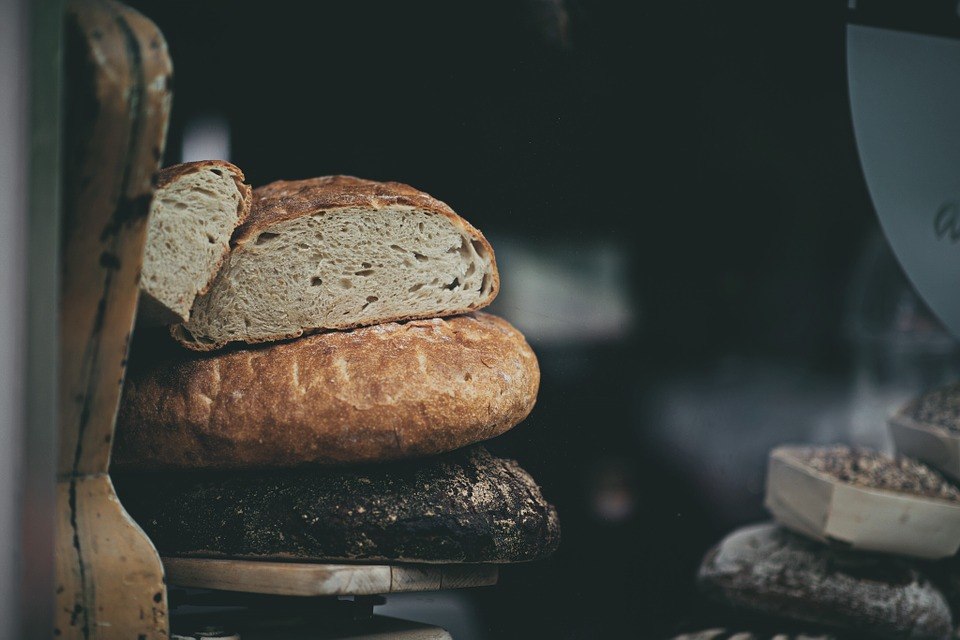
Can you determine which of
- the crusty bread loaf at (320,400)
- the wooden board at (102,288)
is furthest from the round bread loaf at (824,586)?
the wooden board at (102,288)

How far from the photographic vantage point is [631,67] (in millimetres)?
1807

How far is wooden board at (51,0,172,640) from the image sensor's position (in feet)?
2.87

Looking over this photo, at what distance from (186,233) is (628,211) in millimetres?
915

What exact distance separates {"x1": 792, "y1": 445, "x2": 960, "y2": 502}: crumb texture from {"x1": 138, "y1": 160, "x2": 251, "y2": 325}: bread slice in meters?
1.56

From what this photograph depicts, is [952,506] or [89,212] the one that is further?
[952,506]

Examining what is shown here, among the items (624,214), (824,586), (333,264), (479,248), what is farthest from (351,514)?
(824,586)

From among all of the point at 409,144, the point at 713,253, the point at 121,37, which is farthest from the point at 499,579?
the point at 121,37

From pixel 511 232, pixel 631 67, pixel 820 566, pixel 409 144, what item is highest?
pixel 631 67

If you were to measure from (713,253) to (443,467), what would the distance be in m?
0.97

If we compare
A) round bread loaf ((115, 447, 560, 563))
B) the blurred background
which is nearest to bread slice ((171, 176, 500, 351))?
the blurred background

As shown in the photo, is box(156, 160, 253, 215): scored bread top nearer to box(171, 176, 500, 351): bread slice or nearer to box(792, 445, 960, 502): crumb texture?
box(171, 176, 500, 351): bread slice

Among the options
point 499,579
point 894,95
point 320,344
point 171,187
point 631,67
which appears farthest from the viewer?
point 894,95

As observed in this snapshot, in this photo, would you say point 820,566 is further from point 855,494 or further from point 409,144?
point 409,144

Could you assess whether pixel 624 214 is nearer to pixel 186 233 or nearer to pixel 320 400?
pixel 320 400
